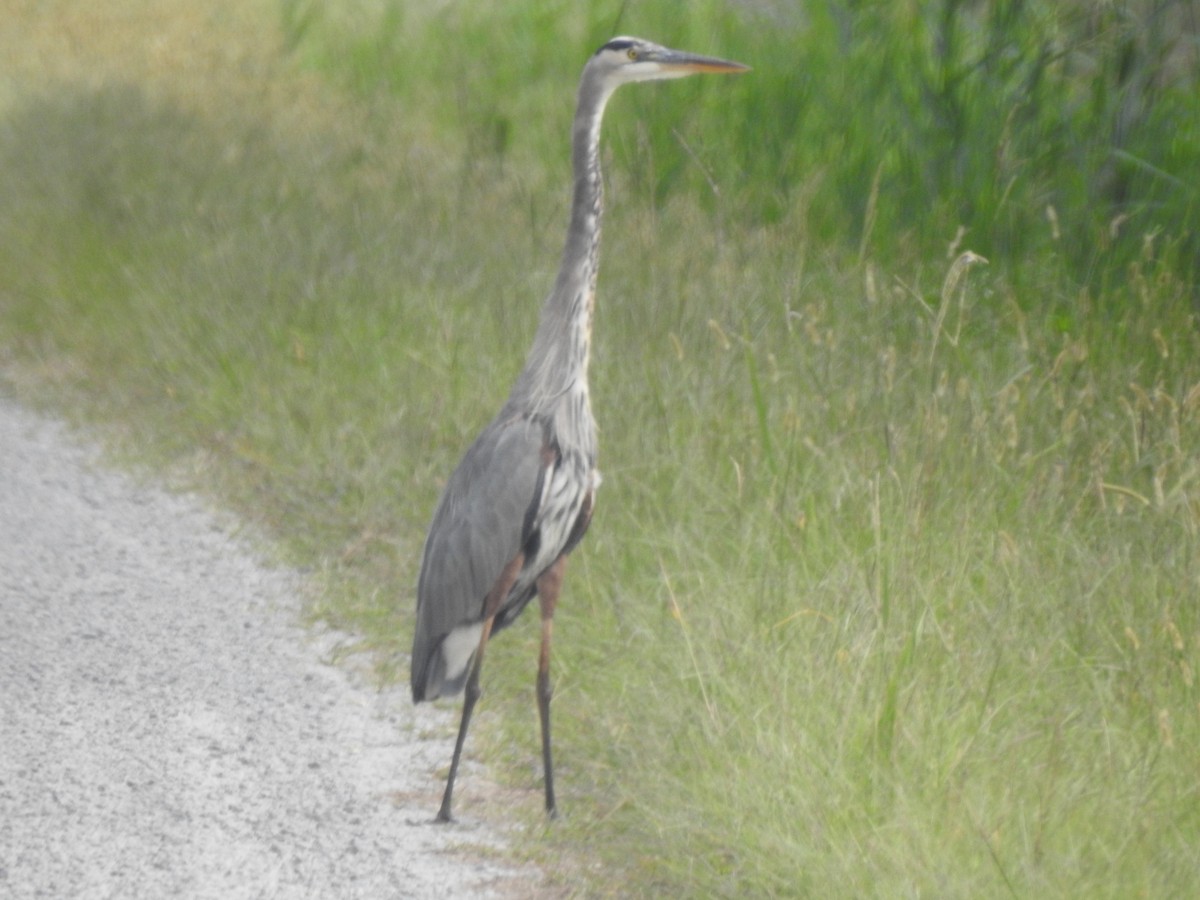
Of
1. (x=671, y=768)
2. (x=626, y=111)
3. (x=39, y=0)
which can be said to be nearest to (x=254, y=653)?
(x=671, y=768)

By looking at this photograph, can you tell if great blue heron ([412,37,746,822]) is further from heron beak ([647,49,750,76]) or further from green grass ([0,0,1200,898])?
green grass ([0,0,1200,898])

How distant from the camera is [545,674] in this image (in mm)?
4195

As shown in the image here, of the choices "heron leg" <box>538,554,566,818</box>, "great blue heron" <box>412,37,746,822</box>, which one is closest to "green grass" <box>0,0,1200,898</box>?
Answer: "heron leg" <box>538,554,566,818</box>

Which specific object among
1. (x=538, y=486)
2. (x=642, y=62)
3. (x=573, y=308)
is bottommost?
(x=538, y=486)

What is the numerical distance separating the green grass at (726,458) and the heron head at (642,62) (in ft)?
2.47

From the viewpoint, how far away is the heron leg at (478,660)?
→ 3992mm

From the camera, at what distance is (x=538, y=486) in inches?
161

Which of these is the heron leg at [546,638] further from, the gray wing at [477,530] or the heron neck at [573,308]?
the heron neck at [573,308]

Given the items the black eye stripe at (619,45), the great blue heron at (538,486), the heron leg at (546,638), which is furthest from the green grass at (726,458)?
the black eye stripe at (619,45)

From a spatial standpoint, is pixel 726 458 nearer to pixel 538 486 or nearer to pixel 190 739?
pixel 538 486

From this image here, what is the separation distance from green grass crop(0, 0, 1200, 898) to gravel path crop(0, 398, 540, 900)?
223 millimetres

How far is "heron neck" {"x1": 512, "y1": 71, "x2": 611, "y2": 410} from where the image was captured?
418cm

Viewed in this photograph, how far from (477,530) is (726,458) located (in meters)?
1.30

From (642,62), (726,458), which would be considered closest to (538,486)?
(642,62)
